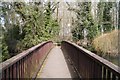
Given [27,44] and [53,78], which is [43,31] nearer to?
[27,44]

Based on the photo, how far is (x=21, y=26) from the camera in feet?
106

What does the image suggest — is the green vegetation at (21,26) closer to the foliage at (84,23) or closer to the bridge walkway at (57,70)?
the foliage at (84,23)

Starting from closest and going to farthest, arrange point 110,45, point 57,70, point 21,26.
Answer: point 57,70 → point 110,45 → point 21,26

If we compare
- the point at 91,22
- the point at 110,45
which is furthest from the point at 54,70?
the point at 91,22

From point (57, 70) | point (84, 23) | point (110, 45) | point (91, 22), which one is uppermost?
point (91, 22)

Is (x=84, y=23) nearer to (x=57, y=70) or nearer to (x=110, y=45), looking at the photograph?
(x=110, y=45)

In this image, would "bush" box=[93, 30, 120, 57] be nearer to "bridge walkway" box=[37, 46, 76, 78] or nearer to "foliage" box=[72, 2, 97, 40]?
"bridge walkway" box=[37, 46, 76, 78]

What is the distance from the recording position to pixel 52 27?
38.8 metres

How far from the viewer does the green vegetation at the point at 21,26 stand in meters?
30.1

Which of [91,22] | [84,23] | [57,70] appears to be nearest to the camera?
[57,70]

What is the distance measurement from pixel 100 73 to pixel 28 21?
25.7 metres

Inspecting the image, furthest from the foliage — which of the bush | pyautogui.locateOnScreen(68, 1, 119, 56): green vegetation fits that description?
the bush

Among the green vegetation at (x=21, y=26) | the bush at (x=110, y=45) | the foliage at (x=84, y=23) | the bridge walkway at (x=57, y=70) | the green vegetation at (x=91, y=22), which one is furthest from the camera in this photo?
the foliage at (x=84, y=23)


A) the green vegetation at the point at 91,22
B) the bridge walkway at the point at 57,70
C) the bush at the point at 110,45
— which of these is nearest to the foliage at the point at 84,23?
the green vegetation at the point at 91,22
